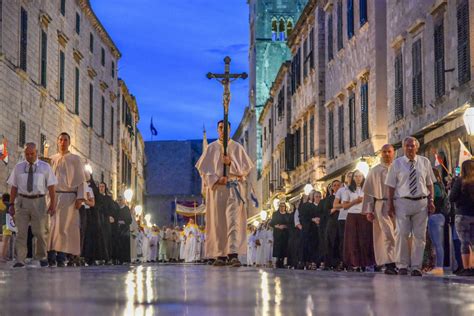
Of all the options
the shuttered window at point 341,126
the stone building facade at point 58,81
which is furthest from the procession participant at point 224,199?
the shuttered window at point 341,126

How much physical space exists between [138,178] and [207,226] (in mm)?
59584

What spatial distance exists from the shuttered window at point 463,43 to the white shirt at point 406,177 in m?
6.05

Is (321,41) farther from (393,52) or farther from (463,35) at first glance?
(463,35)

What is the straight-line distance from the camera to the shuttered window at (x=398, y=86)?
2561cm

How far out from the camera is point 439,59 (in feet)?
71.4

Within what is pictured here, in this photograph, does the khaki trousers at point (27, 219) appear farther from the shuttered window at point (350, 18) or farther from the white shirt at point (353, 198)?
the shuttered window at point (350, 18)

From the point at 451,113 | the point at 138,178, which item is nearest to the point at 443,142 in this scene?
the point at 451,113

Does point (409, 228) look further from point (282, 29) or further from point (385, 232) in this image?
point (282, 29)

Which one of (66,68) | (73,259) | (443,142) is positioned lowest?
(73,259)

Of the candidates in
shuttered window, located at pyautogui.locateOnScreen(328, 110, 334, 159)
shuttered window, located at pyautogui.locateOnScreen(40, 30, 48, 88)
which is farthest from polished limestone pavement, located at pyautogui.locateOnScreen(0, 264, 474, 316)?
shuttered window, located at pyautogui.locateOnScreen(328, 110, 334, 159)

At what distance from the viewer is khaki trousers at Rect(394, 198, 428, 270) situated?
13.4 m

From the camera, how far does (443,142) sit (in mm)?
20859

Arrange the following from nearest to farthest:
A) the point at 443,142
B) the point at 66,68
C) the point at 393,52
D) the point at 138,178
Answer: the point at 443,142
the point at 393,52
the point at 66,68
the point at 138,178

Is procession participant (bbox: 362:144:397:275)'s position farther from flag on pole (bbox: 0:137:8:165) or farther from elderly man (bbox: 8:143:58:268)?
flag on pole (bbox: 0:137:8:165)
